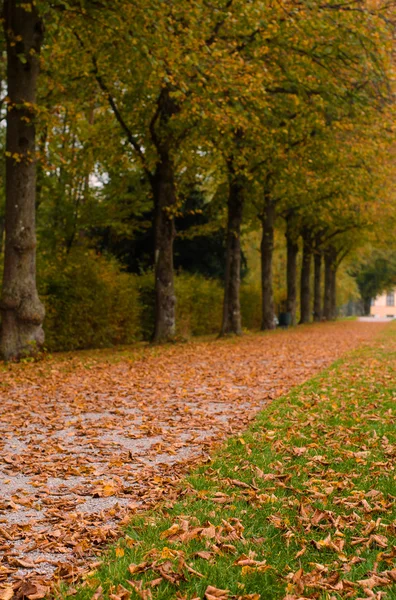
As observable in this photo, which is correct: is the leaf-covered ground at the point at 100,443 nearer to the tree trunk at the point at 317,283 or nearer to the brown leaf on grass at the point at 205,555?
the brown leaf on grass at the point at 205,555

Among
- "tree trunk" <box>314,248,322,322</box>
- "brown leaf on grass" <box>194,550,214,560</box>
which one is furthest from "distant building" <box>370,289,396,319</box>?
"brown leaf on grass" <box>194,550,214,560</box>

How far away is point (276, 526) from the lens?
167 inches

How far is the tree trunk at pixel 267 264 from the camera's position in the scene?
1110 inches

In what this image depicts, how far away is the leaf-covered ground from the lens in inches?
160

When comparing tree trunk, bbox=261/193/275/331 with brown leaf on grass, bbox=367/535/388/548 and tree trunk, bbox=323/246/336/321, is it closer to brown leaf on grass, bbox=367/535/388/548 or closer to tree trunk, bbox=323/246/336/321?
tree trunk, bbox=323/246/336/321

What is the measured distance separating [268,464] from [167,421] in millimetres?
2436

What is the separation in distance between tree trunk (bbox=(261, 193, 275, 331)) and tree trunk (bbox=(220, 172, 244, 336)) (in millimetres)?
4012

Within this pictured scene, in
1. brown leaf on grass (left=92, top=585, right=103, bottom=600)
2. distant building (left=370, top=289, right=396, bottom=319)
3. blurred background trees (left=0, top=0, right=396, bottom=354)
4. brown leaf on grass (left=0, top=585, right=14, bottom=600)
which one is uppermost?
blurred background trees (left=0, top=0, right=396, bottom=354)

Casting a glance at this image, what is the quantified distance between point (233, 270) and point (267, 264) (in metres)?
5.01

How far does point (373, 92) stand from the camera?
1812 centimetres

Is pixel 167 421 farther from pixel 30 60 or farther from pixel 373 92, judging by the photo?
pixel 373 92

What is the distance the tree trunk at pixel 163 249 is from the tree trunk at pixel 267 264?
9563 mm

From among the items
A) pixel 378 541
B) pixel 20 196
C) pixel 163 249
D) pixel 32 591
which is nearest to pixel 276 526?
pixel 378 541

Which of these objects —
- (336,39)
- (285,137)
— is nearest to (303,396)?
(336,39)
